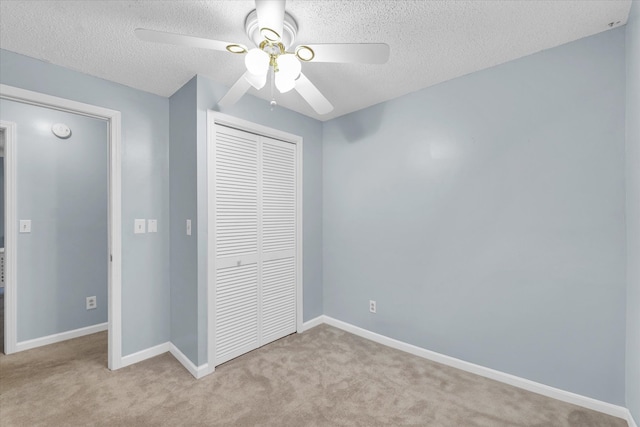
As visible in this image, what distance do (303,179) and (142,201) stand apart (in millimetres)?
1472

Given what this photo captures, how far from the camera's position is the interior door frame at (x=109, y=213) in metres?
1.93

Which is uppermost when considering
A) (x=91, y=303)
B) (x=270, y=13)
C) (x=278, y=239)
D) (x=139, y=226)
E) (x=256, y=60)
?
(x=270, y=13)

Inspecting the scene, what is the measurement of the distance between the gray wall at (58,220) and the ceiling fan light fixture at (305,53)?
9.19ft

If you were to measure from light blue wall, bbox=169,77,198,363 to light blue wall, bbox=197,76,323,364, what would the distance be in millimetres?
50

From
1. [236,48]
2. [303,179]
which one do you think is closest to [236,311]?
[303,179]

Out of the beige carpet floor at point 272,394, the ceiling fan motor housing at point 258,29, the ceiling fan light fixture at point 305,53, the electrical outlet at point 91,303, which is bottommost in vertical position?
the beige carpet floor at point 272,394

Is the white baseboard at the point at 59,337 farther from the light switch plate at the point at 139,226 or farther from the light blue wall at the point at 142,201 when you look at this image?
the light switch plate at the point at 139,226

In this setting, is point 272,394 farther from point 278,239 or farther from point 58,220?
point 58,220

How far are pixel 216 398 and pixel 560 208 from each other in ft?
8.36

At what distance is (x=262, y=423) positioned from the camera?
64.2 inches

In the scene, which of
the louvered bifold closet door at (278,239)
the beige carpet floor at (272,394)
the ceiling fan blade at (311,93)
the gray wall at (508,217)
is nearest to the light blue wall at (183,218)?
the beige carpet floor at (272,394)

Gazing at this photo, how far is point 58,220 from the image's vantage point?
2715mm

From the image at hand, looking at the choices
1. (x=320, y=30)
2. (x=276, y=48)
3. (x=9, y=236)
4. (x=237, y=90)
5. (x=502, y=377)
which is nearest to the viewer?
(x=276, y=48)

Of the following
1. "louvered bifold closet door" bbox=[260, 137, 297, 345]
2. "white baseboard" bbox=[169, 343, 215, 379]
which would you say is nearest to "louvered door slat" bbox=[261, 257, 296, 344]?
"louvered bifold closet door" bbox=[260, 137, 297, 345]
